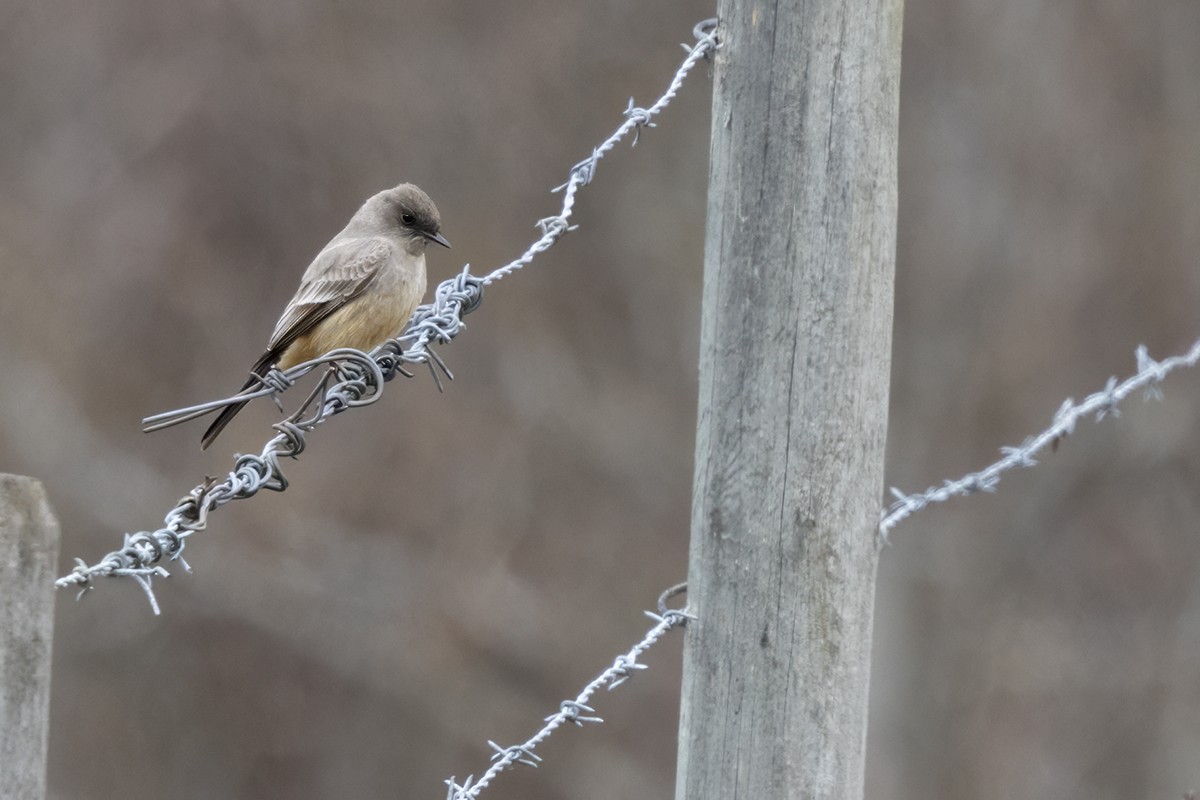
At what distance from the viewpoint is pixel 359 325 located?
609 cm

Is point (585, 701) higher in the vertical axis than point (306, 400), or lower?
lower

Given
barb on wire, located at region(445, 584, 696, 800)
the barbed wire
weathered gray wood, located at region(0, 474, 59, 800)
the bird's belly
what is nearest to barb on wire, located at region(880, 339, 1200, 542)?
barb on wire, located at region(445, 584, 696, 800)

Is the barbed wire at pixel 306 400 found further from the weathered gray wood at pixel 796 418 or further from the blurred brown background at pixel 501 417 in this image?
the blurred brown background at pixel 501 417

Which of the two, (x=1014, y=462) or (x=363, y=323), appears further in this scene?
(x=363, y=323)

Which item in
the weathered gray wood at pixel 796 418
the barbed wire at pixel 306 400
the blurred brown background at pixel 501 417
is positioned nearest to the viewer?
the barbed wire at pixel 306 400

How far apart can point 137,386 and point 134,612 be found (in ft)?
6.30

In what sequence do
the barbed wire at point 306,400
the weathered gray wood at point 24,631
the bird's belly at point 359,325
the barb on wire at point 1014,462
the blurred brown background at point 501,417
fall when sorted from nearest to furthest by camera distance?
the weathered gray wood at point 24,631 < the barbed wire at point 306,400 < the barb on wire at point 1014,462 < the bird's belly at point 359,325 < the blurred brown background at point 501,417

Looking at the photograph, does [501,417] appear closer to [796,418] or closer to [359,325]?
[359,325]

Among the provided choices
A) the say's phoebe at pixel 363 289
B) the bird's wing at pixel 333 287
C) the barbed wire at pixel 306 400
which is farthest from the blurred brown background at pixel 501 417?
the barbed wire at pixel 306 400

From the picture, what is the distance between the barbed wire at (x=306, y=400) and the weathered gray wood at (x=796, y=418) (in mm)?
261

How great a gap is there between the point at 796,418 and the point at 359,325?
330 cm

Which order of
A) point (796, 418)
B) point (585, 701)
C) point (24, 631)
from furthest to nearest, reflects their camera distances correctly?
point (585, 701) → point (796, 418) → point (24, 631)

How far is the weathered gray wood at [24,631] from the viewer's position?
2057mm

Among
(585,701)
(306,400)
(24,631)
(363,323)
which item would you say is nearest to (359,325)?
(363,323)
